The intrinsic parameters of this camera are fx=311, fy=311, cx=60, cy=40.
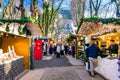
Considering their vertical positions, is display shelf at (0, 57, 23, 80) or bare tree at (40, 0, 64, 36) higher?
bare tree at (40, 0, 64, 36)

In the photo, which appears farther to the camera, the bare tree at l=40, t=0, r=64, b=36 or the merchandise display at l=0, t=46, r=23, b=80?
the bare tree at l=40, t=0, r=64, b=36

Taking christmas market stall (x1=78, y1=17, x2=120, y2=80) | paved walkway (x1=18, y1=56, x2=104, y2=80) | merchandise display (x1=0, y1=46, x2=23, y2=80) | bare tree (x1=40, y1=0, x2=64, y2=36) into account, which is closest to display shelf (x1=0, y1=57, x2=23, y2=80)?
merchandise display (x1=0, y1=46, x2=23, y2=80)

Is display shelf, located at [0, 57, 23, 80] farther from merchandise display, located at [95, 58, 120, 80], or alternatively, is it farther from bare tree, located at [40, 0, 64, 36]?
bare tree, located at [40, 0, 64, 36]

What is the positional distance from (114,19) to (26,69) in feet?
18.8

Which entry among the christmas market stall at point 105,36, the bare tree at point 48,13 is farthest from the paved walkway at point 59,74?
the bare tree at point 48,13

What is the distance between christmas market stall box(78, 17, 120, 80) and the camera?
1174 cm

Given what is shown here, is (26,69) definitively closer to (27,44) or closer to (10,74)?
(27,44)

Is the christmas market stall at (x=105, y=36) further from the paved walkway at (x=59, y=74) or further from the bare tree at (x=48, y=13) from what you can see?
the bare tree at (x=48, y=13)

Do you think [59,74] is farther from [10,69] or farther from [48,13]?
[48,13]

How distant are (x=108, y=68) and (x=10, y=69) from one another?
3844 mm

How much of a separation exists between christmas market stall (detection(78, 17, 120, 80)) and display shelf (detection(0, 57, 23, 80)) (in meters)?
3.73

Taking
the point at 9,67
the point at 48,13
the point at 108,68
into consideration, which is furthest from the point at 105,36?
the point at 48,13

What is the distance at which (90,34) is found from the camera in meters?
20.3

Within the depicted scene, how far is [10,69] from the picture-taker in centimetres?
1219
